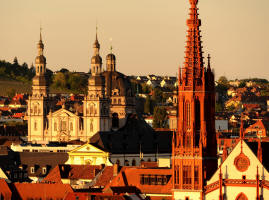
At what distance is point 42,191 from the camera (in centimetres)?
12044

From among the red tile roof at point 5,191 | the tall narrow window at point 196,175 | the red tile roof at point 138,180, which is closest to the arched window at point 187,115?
the tall narrow window at point 196,175

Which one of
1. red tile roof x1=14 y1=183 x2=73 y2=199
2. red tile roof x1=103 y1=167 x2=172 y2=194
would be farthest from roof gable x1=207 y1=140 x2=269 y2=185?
red tile roof x1=14 y1=183 x2=73 y2=199

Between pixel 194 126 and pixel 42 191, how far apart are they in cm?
2188

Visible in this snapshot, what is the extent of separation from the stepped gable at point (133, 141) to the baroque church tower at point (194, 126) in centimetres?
6286

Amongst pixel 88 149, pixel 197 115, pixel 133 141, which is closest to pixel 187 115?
pixel 197 115

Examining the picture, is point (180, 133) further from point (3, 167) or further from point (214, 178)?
point (3, 167)

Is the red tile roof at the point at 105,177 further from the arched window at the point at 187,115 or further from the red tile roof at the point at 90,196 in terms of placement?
the arched window at the point at 187,115

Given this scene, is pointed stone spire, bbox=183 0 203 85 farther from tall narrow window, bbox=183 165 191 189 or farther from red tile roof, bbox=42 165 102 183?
red tile roof, bbox=42 165 102 183

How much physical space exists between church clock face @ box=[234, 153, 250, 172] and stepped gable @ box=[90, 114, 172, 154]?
2653 inches

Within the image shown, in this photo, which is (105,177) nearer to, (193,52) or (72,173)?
(72,173)

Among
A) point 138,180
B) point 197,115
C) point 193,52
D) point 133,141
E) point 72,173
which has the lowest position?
point 138,180

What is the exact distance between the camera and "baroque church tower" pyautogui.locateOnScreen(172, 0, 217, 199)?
101 metres

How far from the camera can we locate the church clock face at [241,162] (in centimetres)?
9898

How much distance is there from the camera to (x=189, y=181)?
101438 millimetres
